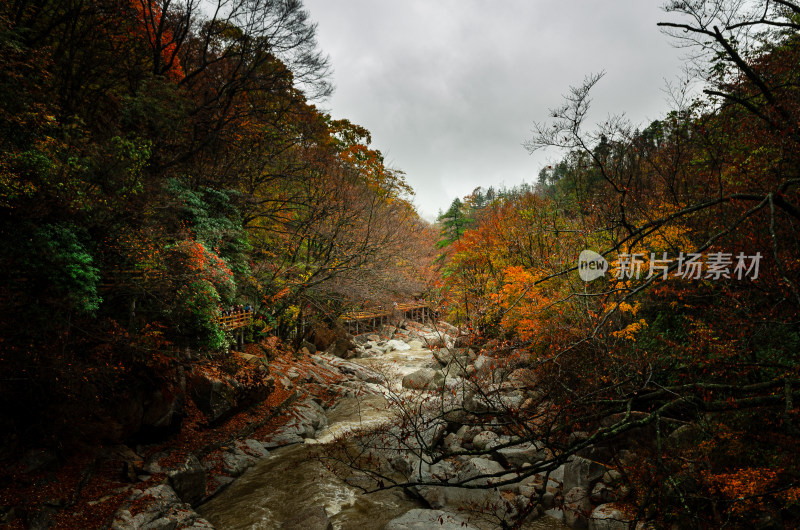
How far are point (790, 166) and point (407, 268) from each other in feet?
47.4

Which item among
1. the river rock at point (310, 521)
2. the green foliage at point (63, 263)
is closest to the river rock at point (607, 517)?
the river rock at point (310, 521)

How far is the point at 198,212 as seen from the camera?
31.1ft

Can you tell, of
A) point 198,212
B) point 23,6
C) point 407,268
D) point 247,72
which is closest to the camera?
point 23,6

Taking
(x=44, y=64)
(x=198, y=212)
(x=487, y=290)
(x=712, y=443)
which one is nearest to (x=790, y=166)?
(x=712, y=443)

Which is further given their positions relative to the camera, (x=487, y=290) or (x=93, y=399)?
(x=487, y=290)

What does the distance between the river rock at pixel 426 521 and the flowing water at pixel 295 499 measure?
0.43 metres

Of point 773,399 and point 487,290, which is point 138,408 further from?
point 487,290

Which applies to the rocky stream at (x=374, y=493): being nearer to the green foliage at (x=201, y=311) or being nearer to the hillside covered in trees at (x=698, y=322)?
the hillside covered in trees at (x=698, y=322)

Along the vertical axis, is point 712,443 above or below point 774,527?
above

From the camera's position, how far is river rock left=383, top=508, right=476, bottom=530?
6.20 meters

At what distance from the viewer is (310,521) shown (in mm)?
6367

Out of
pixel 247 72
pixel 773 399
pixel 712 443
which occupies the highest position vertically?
pixel 247 72

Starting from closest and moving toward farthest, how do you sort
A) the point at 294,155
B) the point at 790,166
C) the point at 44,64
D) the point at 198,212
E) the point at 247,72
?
the point at 44,64, the point at 790,166, the point at 198,212, the point at 247,72, the point at 294,155

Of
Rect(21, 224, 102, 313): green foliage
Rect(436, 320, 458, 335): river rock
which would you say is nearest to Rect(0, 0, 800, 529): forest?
Rect(21, 224, 102, 313): green foliage
